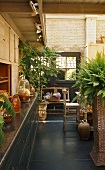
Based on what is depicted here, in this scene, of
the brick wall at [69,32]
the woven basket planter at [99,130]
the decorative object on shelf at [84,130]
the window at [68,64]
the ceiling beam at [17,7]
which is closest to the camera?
the ceiling beam at [17,7]

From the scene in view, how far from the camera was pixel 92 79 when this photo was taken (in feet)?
12.5

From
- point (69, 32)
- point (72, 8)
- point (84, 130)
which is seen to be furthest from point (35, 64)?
point (72, 8)

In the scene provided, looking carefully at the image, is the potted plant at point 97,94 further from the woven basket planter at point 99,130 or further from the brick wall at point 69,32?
the brick wall at point 69,32

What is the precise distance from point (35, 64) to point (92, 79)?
9.96 feet

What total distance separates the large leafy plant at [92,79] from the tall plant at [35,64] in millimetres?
2545

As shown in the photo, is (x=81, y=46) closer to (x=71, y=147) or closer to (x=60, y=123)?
(x=60, y=123)

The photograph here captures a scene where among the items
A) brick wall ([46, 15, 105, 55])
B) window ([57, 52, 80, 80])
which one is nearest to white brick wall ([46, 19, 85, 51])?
brick wall ([46, 15, 105, 55])

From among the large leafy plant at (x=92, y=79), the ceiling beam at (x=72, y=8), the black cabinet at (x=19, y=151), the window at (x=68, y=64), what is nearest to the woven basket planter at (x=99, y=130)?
the large leafy plant at (x=92, y=79)

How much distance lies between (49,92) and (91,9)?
15.2 ft

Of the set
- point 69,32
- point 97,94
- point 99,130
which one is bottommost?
point 99,130

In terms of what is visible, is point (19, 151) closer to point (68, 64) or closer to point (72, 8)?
point (72, 8)

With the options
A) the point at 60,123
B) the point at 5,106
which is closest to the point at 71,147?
the point at 60,123

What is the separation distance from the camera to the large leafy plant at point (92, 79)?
12.3 ft

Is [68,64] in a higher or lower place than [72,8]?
lower
